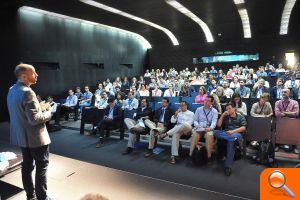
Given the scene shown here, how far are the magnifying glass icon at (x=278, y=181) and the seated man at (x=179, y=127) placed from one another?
2.81 metres

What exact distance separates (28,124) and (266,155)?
11.4ft

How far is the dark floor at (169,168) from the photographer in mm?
3135

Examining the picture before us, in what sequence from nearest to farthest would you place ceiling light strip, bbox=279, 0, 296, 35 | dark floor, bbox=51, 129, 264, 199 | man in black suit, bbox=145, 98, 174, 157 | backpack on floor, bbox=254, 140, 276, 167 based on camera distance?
dark floor, bbox=51, 129, 264, 199 → backpack on floor, bbox=254, 140, 276, 167 → man in black suit, bbox=145, 98, 174, 157 → ceiling light strip, bbox=279, 0, 296, 35

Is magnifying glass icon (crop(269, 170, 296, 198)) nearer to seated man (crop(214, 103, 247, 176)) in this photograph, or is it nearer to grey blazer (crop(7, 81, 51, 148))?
grey blazer (crop(7, 81, 51, 148))

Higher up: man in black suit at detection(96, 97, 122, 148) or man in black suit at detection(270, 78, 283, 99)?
man in black suit at detection(270, 78, 283, 99)

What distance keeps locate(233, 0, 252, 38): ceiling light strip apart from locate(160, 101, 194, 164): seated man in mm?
6630

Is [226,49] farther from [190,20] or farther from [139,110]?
[139,110]

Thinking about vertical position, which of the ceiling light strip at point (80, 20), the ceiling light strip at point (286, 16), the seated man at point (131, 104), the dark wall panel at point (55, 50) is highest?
the ceiling light strip at point (286, 16)

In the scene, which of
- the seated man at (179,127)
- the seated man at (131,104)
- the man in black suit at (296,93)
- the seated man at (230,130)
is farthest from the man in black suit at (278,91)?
the seated man at (131,104)

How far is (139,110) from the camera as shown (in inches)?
212

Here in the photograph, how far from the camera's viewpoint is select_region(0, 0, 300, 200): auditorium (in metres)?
2.35

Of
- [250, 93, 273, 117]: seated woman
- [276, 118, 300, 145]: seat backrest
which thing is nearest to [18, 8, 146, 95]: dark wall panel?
[250, 93, 273, 117]: seated woman

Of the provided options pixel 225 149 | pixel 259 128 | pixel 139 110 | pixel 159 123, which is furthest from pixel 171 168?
pixel 139 110

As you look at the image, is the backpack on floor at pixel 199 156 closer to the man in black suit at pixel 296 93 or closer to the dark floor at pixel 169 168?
the dark floor at pixel 169 168
